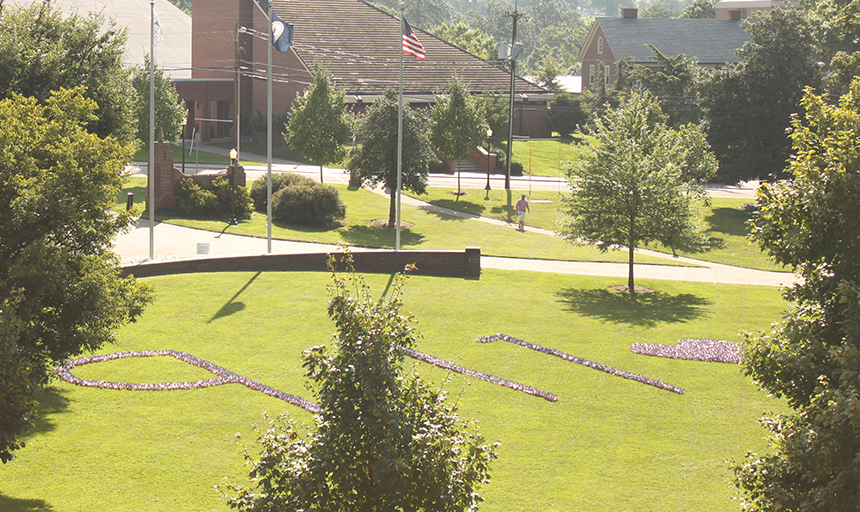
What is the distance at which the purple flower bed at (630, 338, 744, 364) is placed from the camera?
789 inches

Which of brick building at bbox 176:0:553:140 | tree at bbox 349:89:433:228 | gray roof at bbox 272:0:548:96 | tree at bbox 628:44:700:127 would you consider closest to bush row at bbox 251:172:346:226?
tree at bbox 349:89:433:228

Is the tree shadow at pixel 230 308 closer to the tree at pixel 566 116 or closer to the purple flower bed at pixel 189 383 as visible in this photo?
the purple flower bed at pixel 189 383

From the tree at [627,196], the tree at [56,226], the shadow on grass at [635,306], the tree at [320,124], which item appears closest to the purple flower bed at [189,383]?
the tree at [56,226]

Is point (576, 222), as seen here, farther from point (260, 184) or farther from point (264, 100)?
point (264, 100)

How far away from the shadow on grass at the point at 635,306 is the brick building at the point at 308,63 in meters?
36.1

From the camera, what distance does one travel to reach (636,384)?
700 inches

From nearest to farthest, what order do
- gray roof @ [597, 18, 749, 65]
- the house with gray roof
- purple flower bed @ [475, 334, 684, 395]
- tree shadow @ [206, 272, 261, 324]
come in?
purple flower bed @ [475, 334, 684, 395], tree shadow @ [206, 272, 261, 324], the house with gray roof, gray roof @ [597, 18, 749, 65]

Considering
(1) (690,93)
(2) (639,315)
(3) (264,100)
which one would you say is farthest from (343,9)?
(2) (639,315)

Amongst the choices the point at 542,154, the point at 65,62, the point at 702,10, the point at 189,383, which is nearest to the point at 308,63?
the point at 542,154

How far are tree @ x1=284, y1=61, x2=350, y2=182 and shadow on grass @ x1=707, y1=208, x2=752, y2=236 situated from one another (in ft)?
70.9

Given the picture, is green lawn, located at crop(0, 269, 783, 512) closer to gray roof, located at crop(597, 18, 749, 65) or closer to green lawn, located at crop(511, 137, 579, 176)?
green lawn, located at crop(511, 137, 579, 176)

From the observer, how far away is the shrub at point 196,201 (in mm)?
36000

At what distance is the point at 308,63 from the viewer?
2379 inches

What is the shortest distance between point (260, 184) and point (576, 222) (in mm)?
17932
